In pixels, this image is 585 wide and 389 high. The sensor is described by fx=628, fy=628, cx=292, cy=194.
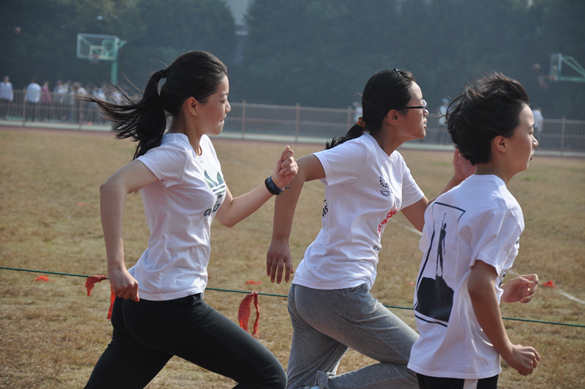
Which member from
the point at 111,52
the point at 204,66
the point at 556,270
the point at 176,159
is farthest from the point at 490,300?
the point at 111,52

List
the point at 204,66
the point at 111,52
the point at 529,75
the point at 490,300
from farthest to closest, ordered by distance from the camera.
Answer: the point at 529,75, the point at 111,52, the point at 204,66, the point at 490,300

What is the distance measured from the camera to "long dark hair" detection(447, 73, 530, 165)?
6.81ft

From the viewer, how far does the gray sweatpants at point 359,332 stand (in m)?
2.65

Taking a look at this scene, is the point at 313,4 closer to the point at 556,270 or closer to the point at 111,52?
the point at 111,52

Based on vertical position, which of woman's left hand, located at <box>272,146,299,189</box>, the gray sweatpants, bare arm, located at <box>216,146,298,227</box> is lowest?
the gray sweatpants

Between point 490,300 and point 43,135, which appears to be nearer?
point 490,300

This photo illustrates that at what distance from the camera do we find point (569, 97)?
1852 inches

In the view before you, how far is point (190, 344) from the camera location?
2422 mm

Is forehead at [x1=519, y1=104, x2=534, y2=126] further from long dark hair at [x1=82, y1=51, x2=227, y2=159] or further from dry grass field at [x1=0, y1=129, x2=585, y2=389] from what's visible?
dry grass field at [x1=0, y1=129, x2=585, y2=389]

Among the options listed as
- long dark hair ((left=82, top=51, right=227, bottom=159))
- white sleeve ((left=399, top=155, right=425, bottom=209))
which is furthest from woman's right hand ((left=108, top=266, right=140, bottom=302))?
white sleeve ((left=399, top=155, right=425, bottom=209))

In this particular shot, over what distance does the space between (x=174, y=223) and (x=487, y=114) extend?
1.23m

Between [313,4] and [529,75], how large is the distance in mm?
18657

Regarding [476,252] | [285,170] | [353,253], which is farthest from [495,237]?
[285,170]

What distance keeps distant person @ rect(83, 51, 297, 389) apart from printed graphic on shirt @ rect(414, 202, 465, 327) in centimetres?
69
